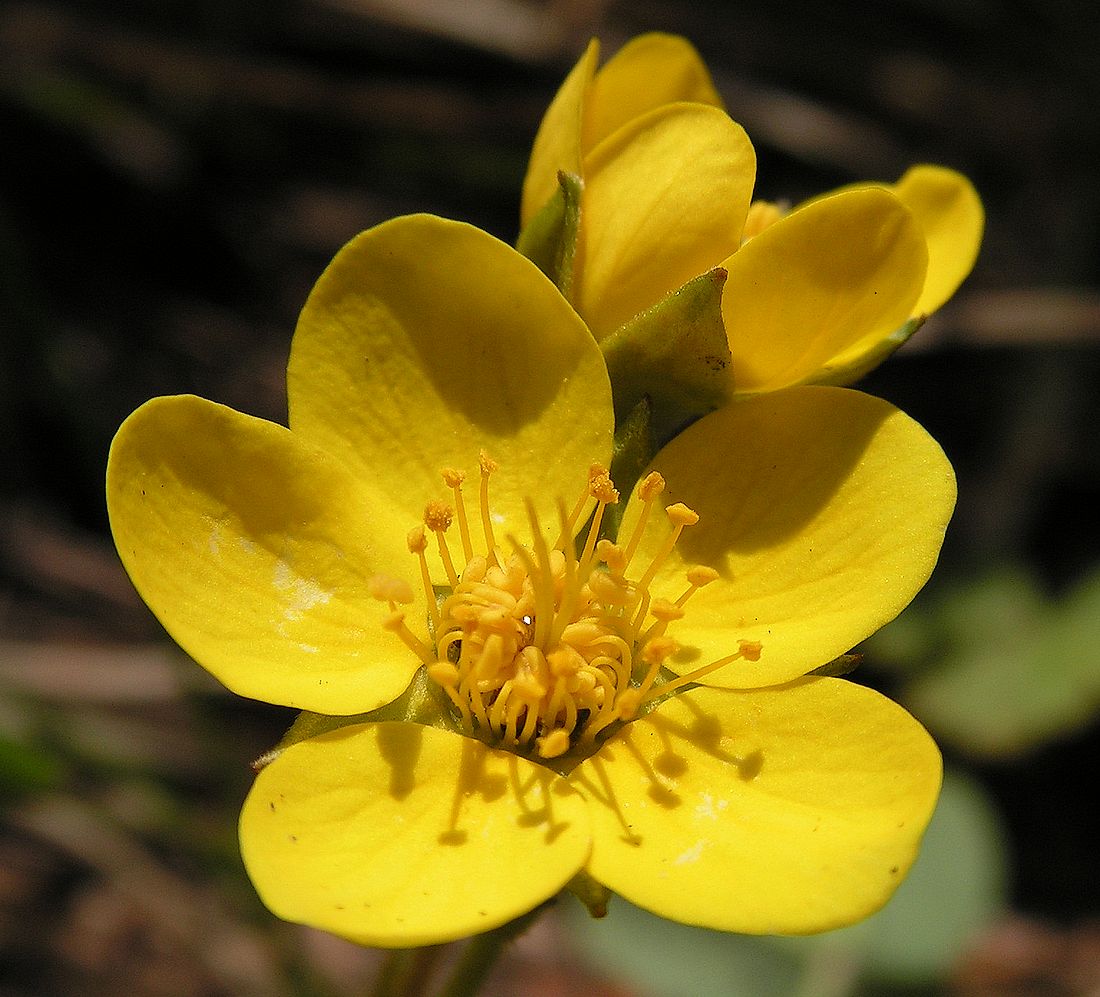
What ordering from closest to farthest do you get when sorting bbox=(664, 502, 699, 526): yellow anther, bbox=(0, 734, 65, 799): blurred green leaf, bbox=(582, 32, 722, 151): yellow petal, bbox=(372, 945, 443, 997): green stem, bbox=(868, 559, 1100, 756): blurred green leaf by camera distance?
bbox=(664, 502, 699, 526): yellow anther → bbox=(582, 32, 722, 151): yellow petal → bbox=(372, 945, 443, 997): green stem → bbox=(0, 734, 65, 799): blurred green leaf → bbox=(868, 559, 1100, 756): blurred green leaf

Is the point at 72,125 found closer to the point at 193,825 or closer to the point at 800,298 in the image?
the point at 193,825

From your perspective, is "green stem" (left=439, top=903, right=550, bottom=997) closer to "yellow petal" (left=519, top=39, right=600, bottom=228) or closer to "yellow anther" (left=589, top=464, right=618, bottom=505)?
"yellow anther" (left=589, top=464, right=618, bottom=505)

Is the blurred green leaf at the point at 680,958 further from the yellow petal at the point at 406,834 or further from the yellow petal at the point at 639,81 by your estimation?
the yellow petal at the point at 639,81

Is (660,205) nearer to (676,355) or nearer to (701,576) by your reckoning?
(676,355)

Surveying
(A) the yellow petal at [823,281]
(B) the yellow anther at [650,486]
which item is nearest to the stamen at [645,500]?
(B) the yellow anther at [650,486]

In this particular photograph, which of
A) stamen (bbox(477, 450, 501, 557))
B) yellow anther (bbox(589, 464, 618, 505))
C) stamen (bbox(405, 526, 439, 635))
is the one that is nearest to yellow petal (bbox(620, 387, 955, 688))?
yellow anther (bbox(589, 464, 618, 505))

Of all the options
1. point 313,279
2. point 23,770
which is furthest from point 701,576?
point 313,279

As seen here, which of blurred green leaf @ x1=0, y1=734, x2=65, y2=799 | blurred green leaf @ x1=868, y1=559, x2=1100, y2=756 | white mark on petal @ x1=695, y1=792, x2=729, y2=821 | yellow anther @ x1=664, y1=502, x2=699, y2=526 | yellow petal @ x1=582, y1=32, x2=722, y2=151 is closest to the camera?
white mark on petal @ x1=695, y1=792, x2=729, y2=821

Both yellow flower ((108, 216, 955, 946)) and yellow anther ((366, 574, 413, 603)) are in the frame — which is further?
yellow anther ((366, 574, 413, 603))
